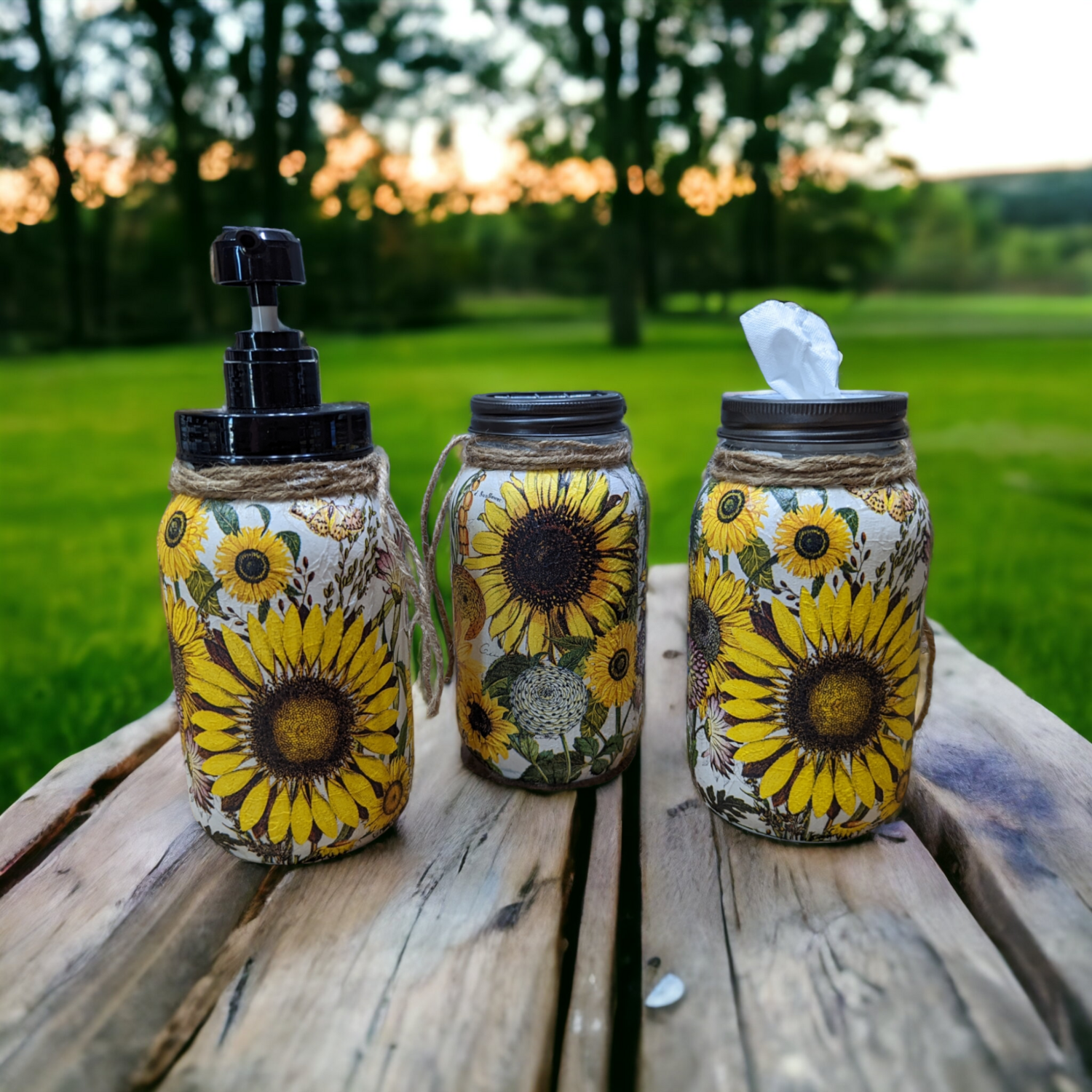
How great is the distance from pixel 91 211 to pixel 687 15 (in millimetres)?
2027

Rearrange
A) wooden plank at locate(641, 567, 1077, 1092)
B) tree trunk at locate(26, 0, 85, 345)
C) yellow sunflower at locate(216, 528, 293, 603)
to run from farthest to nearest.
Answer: tree trunk at locate(26, 0, 85, 345) < yellow sunflower at locate(216, 528, 293, 603) < wooden plank at locate(641, 567, 1077, 1092)

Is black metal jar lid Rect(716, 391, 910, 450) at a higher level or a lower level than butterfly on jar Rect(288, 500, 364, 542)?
higher

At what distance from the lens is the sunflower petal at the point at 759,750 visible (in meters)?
0.79

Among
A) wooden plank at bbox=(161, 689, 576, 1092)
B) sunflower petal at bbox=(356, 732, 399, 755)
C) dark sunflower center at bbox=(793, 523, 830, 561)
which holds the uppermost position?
dark sunflower center at bbox=(793, 523, 830, 561)

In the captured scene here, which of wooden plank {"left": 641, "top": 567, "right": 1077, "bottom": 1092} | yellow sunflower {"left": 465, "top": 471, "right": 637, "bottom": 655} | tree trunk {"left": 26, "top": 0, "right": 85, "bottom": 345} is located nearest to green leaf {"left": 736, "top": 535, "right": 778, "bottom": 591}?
yellow sunflower {"left": 465, "top": 471, "right": 637, "bottom": 655}

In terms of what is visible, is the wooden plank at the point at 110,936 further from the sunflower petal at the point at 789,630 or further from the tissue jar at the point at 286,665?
the sunflower petal at the point at 789,630

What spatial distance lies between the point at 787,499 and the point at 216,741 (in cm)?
53

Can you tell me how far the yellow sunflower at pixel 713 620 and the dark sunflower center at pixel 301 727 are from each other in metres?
0.32

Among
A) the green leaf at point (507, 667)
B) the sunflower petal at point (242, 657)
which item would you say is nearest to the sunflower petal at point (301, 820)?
the sunflower petal at point (242, 657)

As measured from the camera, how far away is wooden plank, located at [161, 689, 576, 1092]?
57 cm

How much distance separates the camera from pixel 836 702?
77 cm

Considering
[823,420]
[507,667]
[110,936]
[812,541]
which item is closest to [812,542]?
[812,541]

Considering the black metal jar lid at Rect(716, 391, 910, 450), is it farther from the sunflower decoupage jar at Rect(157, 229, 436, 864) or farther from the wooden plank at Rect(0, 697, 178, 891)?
the wooden plank at Rect(0, 697, 178, 891)

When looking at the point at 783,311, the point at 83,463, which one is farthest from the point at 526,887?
the point at 83,463
